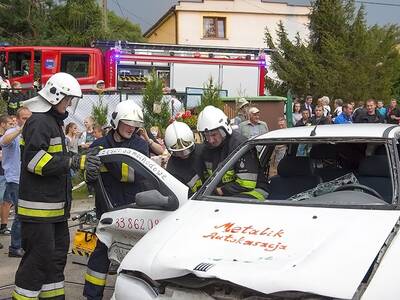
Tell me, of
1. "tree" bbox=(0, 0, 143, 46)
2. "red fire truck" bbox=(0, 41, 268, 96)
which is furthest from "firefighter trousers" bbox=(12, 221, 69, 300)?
"tree" bbox=(0, 0, 143, 46)

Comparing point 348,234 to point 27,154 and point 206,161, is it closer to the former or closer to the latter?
point 206,161

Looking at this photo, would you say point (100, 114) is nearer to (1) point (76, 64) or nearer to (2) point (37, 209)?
(1) point (76, 64)

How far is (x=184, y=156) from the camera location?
5.19 metres

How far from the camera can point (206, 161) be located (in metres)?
5.25

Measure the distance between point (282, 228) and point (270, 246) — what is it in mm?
239

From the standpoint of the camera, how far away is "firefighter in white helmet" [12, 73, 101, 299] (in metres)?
4.45

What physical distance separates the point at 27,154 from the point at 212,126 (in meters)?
1.55

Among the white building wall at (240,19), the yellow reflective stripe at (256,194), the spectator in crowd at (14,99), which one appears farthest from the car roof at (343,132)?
the white building wall at (240,19)

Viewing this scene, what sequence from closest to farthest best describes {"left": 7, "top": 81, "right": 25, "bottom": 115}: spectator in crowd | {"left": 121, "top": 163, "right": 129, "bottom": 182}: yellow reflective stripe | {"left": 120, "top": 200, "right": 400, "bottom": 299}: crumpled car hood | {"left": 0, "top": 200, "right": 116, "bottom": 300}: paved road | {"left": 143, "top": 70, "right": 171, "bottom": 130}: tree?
{"left": 120, "top": 200, "right": 400, "bottom": 299}: crumpled car hood, {"left": 121, "top": 163, "right": 129, "bottom": 182}: yellow reflective stripe, {"left": 0, "top": 200, "right": 116, "bottom": 300}: paved road, {"left": 143, "top": 70, "right": 171, "bottom": 130}: tree, {"left": 7, "top": 81, "right": 25, "bottom": 115}: spectator in crowd

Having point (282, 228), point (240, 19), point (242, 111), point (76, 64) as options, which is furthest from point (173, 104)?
point (240, 19)

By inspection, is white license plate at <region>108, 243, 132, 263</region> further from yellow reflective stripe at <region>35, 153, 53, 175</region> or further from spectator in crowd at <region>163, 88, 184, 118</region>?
spectator in crowd at <region>163, 88, 184, 118</region>

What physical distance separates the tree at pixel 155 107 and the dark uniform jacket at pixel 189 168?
7.21m

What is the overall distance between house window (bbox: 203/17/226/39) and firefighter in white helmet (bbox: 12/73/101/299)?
113ft

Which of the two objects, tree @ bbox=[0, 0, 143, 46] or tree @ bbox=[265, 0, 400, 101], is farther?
tree @ bbox=[0, 0, 143, 46]
